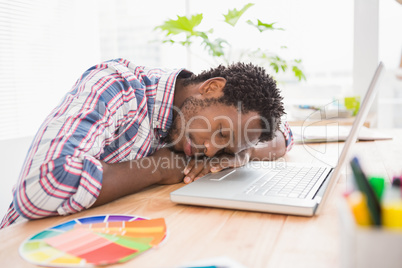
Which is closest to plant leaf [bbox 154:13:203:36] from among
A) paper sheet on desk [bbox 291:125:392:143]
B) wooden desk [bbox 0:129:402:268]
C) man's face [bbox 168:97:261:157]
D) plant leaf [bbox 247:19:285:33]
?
plant leaf [bbox 247:19:285:33]

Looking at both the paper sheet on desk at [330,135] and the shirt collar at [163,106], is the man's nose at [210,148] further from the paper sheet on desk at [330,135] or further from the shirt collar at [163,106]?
the paper sheet on desk at [330,135]

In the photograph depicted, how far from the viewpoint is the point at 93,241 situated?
537mm

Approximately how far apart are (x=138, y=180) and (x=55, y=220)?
8.4 inches

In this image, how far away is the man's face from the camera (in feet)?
3.19

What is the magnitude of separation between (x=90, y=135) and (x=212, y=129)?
0.35 m

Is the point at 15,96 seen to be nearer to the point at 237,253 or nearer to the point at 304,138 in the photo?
the point at 304,138

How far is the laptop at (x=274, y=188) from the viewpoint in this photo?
608 mm

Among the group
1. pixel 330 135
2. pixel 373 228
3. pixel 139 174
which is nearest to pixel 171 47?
pixel 330 135

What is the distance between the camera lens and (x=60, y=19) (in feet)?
6.15

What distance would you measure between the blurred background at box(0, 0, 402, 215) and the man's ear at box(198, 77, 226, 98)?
3.00ft

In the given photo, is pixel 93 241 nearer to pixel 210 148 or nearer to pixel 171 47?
pixel 210 148

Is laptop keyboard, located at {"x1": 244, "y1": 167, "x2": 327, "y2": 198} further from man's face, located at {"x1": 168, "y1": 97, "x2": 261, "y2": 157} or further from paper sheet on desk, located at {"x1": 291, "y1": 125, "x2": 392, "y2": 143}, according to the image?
paper sheet on desk, located at {"x1": 291, "y1": 125, "x2": 392, "y2": 143}

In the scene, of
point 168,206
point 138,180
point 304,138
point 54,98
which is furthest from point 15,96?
point 304,138

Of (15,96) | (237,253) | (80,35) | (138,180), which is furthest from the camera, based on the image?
(80,35)
